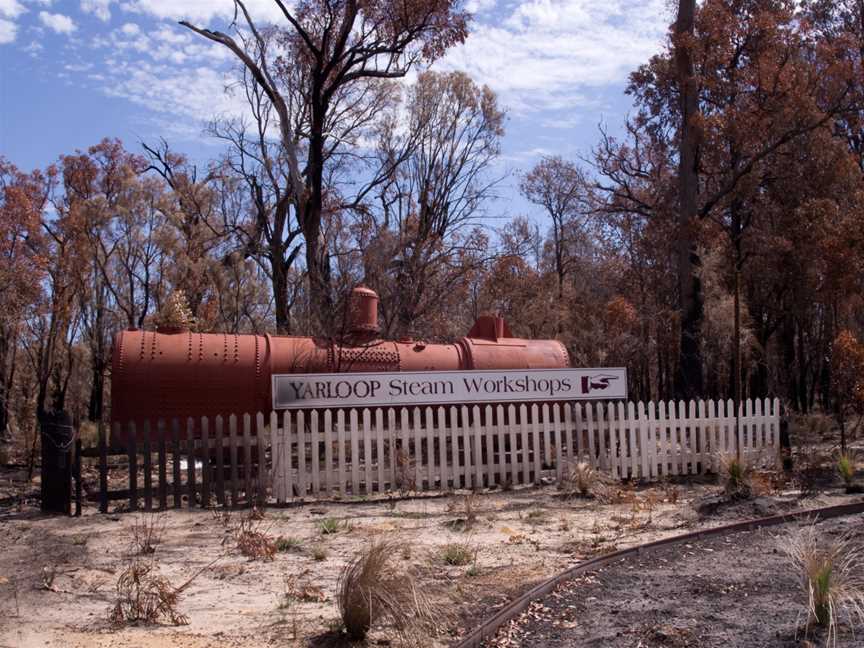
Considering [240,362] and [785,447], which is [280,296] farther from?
[785,447]

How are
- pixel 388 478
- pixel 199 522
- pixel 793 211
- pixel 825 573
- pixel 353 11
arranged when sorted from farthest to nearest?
pixel 793 211
pixel 353 11
pixel 388 478
pixel 199 522
pixel 825 573

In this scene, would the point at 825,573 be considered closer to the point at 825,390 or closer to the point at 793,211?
the point at 793,211

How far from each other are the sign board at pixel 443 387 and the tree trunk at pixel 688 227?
7.11 m

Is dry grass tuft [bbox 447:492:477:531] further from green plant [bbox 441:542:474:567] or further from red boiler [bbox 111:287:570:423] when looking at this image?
red boiler [bbox 111:287:570:423]

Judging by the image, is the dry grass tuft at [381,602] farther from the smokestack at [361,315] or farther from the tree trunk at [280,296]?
the tree trunk at [280,296]

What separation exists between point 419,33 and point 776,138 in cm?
995

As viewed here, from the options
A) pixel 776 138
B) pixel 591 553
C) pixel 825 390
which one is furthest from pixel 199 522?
pixel 825 390

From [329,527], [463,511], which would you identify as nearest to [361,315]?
[463,511]

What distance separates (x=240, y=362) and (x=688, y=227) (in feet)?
41.5

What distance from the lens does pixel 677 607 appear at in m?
6.33

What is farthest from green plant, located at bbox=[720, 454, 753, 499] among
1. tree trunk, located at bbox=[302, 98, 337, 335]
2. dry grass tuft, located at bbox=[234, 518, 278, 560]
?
tree trunk, located at bbox=[302, 98, 337, 335]

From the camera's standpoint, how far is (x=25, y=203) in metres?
30.5

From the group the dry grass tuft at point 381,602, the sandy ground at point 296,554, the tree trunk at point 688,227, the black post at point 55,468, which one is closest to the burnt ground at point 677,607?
the sandy ground at point 296,554

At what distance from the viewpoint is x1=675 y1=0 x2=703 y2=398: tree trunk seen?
2100 cm
